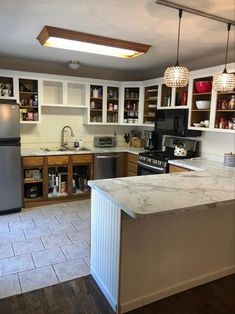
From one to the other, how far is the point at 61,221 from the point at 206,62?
10.6ft

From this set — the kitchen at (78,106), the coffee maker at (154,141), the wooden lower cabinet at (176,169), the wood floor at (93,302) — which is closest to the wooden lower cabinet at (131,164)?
the kitchen at (78,106)

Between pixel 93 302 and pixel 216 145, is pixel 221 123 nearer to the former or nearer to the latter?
pixel 216 145

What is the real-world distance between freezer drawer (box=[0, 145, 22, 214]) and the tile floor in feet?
0.60

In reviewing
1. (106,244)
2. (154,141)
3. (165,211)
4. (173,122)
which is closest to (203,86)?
(173,122)

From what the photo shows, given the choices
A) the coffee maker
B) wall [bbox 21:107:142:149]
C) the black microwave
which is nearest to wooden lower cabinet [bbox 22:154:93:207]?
wall [bbox 21:107:142:149]

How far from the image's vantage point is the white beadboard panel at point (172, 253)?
1941 mm

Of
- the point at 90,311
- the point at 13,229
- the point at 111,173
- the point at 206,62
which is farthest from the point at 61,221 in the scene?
the point at 206,62

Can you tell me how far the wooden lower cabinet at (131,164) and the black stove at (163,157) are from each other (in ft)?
0.82

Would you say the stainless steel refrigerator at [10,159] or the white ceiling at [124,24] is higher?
the white ceiling at [124,24]

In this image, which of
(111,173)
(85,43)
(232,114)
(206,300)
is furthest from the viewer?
(111,173)

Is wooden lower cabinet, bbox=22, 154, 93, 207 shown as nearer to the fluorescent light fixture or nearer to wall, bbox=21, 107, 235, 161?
wall, bbox=21, 107, 235, 161

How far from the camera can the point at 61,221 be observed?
142 inches

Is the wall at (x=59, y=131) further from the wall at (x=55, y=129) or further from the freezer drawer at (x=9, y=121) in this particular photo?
the freezer drawer at (x=9, y=121)

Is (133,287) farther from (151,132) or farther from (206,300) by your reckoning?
(151,132)
